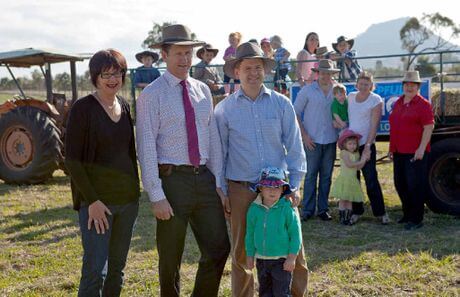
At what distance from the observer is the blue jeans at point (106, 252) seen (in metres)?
3.46

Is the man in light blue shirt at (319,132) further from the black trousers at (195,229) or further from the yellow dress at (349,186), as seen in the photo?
the black trousers at (195,229)

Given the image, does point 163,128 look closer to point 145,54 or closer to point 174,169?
point 174,169

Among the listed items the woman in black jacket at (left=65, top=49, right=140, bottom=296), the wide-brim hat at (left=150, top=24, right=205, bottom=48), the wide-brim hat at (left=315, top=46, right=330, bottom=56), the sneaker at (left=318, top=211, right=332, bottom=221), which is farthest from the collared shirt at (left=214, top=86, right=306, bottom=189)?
the wide-brim hat at (left=315, top=46, right=330, bottom=56)

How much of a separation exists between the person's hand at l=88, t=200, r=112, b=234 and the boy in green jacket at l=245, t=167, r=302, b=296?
912 millimetres

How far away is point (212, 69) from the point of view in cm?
908

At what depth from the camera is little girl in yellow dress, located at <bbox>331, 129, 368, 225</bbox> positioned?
7066 mm

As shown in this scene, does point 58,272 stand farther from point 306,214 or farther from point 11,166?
point 11,166

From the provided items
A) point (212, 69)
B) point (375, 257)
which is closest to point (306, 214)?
point (375, 257)

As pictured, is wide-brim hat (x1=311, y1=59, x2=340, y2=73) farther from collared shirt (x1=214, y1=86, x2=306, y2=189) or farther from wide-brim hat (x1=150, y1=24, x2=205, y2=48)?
wide-brim hat (x1=150, y1=24, x2=205, y2=48)

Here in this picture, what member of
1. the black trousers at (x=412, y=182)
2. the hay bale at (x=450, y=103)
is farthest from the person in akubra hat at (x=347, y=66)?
the black trousers at (x=412, y=182)

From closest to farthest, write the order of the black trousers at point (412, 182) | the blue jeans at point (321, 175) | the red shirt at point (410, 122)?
1. the red shirt at point (410, 122)
2. the black trousers at point (412, 182)
3. the blue jeans at point (321, 175)

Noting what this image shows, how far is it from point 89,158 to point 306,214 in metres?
4.43

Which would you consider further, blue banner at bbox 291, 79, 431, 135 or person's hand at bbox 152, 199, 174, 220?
blue banner at bbox 291, 79, 431, 135

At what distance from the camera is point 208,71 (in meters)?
8.93
